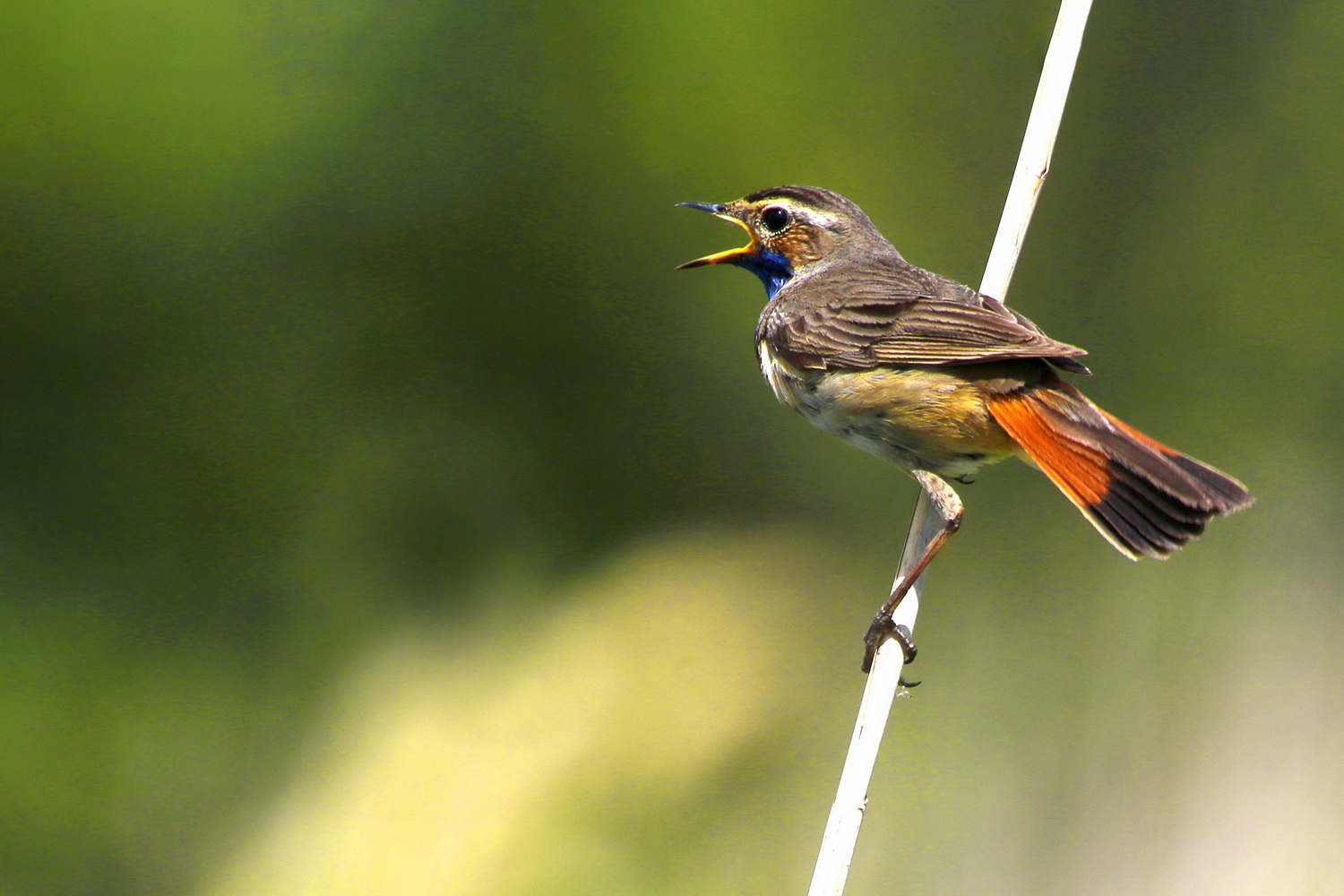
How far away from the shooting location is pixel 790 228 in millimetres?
4023

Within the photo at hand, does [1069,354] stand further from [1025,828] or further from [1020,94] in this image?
[1020,94]

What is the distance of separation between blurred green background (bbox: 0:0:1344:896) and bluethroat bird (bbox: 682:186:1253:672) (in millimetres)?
2502

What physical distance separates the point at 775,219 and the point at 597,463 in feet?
→ 8.48

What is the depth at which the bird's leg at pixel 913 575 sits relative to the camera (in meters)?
2.97

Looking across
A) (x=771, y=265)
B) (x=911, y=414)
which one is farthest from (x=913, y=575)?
(x=771, y=265)

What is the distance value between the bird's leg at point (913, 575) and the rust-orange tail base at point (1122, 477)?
0.24 meters

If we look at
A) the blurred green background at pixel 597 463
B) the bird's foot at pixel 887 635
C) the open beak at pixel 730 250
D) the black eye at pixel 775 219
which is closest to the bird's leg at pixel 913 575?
the bird's foot at pixel 887 635

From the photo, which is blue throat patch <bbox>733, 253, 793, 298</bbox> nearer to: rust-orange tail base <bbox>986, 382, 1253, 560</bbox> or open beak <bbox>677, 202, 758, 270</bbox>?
open beak <bbox>677, 202, 758, 270</bbox>

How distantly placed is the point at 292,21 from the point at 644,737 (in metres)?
3.88

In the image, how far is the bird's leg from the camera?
2975 mm

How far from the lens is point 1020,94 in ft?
21.5

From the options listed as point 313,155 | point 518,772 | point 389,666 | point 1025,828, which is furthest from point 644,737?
point 313,155

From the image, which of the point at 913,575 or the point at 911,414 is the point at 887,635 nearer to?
the point at 913,575

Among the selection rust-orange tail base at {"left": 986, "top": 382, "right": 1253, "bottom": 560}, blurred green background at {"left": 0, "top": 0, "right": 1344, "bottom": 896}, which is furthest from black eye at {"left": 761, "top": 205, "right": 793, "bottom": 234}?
blurred green background at {"left": 0, "top": 0, "right": 1344, "bottom": 896}
